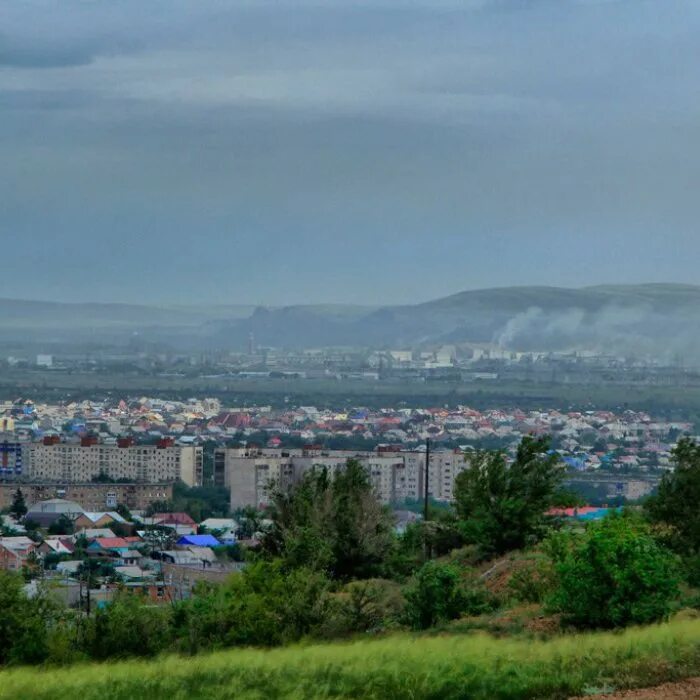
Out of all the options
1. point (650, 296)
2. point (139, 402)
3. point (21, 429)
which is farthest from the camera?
point (650, 296)

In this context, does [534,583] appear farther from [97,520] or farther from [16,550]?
[97,520]

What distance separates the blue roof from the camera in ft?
128

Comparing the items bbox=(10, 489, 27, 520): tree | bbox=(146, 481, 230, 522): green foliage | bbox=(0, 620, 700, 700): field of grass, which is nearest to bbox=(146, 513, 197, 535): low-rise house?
bbox=(146, 481, 230, 522): green foliage

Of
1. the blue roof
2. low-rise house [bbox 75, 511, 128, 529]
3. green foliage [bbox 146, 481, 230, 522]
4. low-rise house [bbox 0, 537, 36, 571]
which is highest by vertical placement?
low-rise house [bbox 0, 537, 36, 571]

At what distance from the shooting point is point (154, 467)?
239ft

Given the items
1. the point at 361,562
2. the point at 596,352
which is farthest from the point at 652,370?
the point at 361,562

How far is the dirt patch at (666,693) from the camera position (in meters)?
7.46

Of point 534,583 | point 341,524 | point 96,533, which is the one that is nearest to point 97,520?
point 96,533

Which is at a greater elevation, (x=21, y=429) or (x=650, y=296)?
(x=650, y=296)

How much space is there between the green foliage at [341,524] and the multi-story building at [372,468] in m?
41.0

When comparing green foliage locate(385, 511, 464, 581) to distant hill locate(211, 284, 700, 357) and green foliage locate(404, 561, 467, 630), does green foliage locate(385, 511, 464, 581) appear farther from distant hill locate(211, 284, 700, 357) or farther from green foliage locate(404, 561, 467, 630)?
distant hill locate(211, 284, 700, 357)

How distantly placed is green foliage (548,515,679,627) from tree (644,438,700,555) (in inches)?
128

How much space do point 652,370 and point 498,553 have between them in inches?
4855

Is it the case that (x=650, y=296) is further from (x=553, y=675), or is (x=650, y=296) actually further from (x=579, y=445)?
(x=553, y=675)
